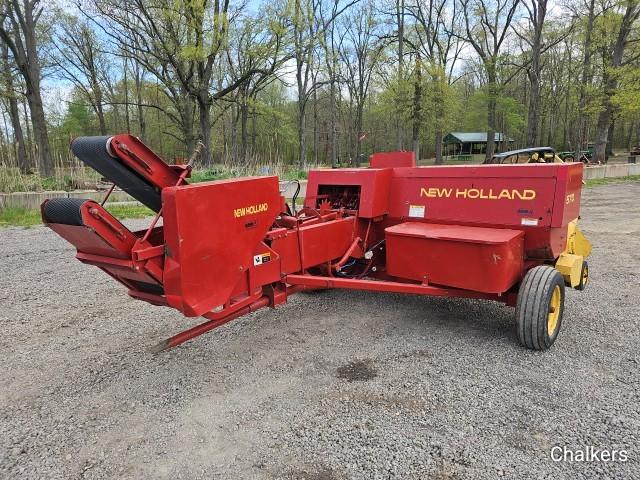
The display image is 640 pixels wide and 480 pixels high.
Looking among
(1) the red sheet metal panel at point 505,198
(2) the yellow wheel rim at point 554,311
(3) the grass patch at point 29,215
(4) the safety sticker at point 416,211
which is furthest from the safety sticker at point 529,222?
(3) the grass patch at point 29,215

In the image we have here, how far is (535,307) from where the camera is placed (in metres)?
3.39

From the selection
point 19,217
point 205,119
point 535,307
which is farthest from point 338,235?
point 205,119

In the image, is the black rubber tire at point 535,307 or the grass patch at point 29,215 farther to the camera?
the grass patch at point 29,215

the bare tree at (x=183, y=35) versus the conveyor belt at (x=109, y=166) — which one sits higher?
the bare tree at (x=183, y=35)

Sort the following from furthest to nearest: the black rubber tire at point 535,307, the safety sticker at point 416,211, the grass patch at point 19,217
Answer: the grass patch at point 19,217, the safety sticker at point 416,211, the black rubber tire at point 535,307

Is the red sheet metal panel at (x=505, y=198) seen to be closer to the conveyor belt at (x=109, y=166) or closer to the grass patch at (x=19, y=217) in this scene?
the conveyor belt at (x=109, y=166)

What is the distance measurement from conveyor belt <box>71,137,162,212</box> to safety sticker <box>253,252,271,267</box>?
0.75 m

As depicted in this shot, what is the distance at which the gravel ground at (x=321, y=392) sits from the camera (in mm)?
2338

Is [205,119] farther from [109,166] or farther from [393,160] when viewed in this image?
[109,166]

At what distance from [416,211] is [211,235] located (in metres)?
2.30

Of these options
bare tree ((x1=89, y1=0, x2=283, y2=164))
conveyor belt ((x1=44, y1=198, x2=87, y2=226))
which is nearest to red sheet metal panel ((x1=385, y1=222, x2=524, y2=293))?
conveyor belt ((x1=44, y1=198, x2=87, y2=226))

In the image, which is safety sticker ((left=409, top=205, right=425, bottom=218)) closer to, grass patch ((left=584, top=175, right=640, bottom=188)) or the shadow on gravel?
the shadow on gravel

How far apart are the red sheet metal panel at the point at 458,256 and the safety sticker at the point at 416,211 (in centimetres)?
29

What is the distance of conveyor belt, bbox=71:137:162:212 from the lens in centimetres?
247
